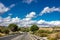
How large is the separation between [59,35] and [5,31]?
63.4 m

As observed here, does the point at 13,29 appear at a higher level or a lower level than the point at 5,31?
higher

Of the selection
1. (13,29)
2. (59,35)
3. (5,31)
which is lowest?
(59,35)

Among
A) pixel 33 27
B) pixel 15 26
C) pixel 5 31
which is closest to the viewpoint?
pixel 5 31

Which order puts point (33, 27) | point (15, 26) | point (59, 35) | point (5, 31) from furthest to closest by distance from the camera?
point (15, 26), point (33, 27), point (5, 31), point (59, 35)

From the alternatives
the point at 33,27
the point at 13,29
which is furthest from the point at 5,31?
the point at 13,29

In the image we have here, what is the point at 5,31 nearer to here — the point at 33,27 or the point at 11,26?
the point at 33,27

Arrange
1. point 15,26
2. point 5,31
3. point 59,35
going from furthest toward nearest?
1. point 15,26
2. point 5,31
3. point 59,35

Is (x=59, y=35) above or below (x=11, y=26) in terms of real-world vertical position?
below

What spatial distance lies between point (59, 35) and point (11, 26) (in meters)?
135

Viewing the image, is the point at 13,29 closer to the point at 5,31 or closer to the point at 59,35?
the point at 5,31

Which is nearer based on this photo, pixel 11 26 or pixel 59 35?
pixel 59 35

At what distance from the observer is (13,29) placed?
178 meters

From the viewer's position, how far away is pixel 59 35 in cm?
4416

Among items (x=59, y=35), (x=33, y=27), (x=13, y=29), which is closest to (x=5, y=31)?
(x=33, y=27)
